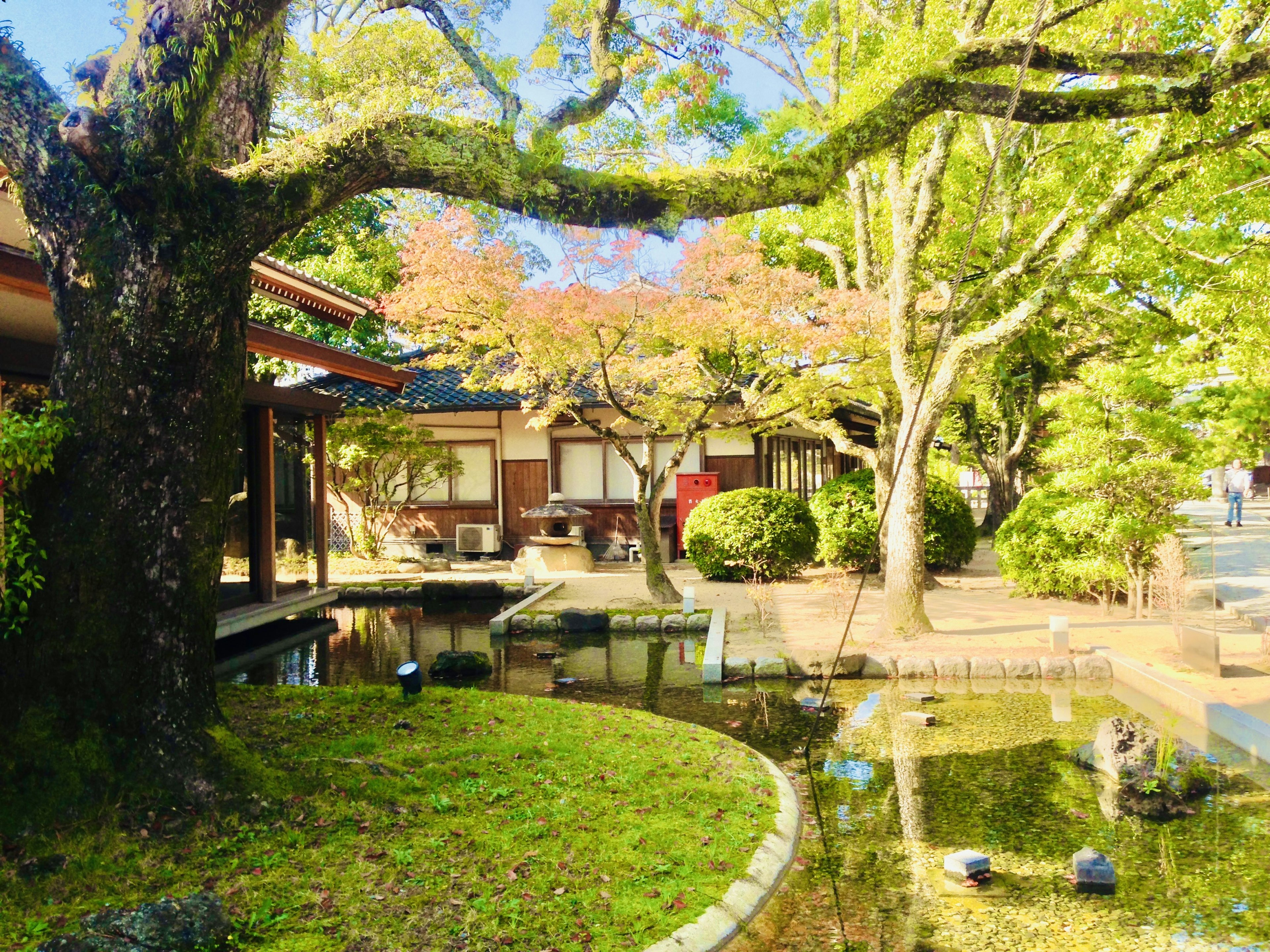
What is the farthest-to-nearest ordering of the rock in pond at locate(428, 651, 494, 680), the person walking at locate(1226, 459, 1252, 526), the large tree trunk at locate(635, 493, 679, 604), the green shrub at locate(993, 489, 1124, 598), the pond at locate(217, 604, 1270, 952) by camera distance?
the person walking at locate(1226, 459, 1252, 526)
the large tree trunk at locate(635, 493, 679, 604)
the green shrub at locate(993, 489, 1124, 598)
the rock in pond at locate(428, 651, 494, 680)
the pond at locate(217, 604, 1270, 952)

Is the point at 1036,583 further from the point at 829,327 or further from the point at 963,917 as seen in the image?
the point at 963,917

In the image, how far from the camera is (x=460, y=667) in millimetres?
8469

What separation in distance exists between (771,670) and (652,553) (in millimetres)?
3962

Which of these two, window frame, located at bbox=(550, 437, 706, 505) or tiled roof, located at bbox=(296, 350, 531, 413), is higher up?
tiled roof, located at bbox=(296, 350, 531, 413)

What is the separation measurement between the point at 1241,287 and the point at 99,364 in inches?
445

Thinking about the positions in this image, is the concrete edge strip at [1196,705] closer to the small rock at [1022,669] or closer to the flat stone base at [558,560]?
the small rock at [1022,669]

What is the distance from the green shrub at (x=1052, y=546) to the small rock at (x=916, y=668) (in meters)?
3.53

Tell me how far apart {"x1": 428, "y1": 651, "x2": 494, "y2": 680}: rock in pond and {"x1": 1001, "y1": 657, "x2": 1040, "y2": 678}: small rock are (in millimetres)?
4811

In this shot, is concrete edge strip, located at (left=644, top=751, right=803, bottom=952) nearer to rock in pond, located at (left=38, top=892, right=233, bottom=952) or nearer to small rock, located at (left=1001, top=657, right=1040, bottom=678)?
rock in pond, located at (left=38, top=892, right=233, bottom=952)

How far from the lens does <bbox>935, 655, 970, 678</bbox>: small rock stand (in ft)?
26.8

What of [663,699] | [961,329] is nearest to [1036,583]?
[961,329]

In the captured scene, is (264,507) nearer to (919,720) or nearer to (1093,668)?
(919,720)

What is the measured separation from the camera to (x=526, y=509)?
61.4 feet

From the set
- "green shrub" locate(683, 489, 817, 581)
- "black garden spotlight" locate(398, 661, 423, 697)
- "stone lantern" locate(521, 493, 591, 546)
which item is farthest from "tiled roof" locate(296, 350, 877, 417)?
"black garden spotlight" locate(398, 661, 423, 697)
